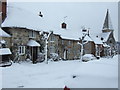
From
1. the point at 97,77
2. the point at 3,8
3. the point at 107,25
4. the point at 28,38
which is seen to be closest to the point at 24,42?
the point at 28,38

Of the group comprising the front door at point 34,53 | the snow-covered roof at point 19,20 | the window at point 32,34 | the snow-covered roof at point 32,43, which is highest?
the snow-covered roof at point 19,20

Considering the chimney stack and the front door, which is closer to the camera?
the chimney stack

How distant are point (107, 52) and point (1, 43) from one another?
4153cm

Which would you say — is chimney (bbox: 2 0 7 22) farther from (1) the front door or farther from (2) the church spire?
(2) the church spire

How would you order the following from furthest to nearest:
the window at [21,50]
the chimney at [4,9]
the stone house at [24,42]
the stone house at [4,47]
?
the window at [21,50], the chimney at [4,9], the stone house at [24,42], the stone house at [4,47]

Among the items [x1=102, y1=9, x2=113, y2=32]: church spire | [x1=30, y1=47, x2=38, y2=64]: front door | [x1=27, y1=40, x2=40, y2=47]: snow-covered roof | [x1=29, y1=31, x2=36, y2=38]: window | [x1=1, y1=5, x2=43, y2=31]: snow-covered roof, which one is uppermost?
[x1=102, y1=9, x2=113, y2=32]: church spire

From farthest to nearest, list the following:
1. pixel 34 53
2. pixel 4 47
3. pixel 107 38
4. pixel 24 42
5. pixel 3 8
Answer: pixel 107 38
pixel 34 53
pixel 24 42
pixel 3 8
pixel 4 47

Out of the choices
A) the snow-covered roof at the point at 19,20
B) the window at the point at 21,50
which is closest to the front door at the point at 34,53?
the window at the point at 21,50

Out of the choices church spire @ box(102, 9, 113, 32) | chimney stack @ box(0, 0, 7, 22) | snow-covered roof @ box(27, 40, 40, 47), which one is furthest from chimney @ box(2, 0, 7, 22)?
church spire @ box(102, 9, 113, 32)

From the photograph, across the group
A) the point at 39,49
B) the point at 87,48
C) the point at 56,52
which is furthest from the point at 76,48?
the point at 39,49

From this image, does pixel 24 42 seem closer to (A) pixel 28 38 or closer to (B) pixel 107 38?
(A) pixel 28 38

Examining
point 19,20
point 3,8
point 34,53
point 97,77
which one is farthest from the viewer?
point 34,53

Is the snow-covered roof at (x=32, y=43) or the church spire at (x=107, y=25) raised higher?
the church spire at (x=107, y=25)

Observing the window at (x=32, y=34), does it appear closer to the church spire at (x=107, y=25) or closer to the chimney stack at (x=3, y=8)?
the chimney stack at (x=3, y=8)
